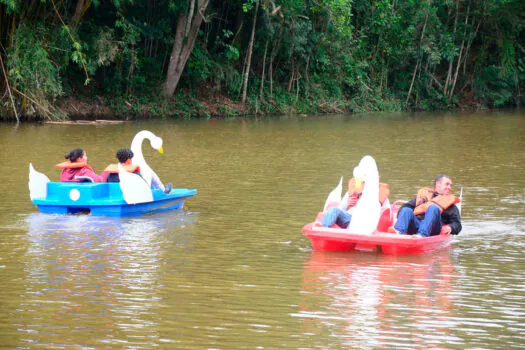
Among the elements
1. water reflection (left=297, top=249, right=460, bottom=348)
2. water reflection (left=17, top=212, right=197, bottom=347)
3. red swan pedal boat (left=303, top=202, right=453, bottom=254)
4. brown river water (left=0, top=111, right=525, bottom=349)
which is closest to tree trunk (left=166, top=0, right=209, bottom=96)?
brown river water (left=0, top=111, right=525, bottom=349)

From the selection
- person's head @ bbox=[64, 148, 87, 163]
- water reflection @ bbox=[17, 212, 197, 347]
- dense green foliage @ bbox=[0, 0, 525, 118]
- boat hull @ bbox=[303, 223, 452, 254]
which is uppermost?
dense green foliage @ bbox=[0, 0, 525, 118]

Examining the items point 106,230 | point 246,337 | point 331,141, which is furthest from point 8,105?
point 246,337

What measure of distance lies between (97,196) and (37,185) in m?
0.81

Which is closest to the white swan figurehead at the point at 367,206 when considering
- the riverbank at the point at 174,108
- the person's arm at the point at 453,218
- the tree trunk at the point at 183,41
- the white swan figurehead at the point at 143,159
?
the person's arm at the point at 453,218

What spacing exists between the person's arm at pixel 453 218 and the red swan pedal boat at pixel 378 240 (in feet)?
0.46

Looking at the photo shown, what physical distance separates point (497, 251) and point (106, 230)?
4.57 metres

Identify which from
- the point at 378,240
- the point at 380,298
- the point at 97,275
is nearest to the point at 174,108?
the point at 378,240

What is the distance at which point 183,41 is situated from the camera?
33.4 metres

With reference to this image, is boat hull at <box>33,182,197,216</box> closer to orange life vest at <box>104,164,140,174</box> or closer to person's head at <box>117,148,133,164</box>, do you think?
Answer: orange life vest at <box>104,164,140,174</box>

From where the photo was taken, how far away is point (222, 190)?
13.9 meters

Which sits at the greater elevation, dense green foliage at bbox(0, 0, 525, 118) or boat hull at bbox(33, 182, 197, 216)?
dense green foliage at bbox(0, 0, 525, 118)

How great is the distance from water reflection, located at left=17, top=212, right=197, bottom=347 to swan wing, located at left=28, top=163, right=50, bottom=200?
265 mm

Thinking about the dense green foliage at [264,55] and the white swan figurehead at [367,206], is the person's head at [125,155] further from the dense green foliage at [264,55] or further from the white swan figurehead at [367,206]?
the dense green foliage at [264,55]

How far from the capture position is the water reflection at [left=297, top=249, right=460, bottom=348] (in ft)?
20.5
